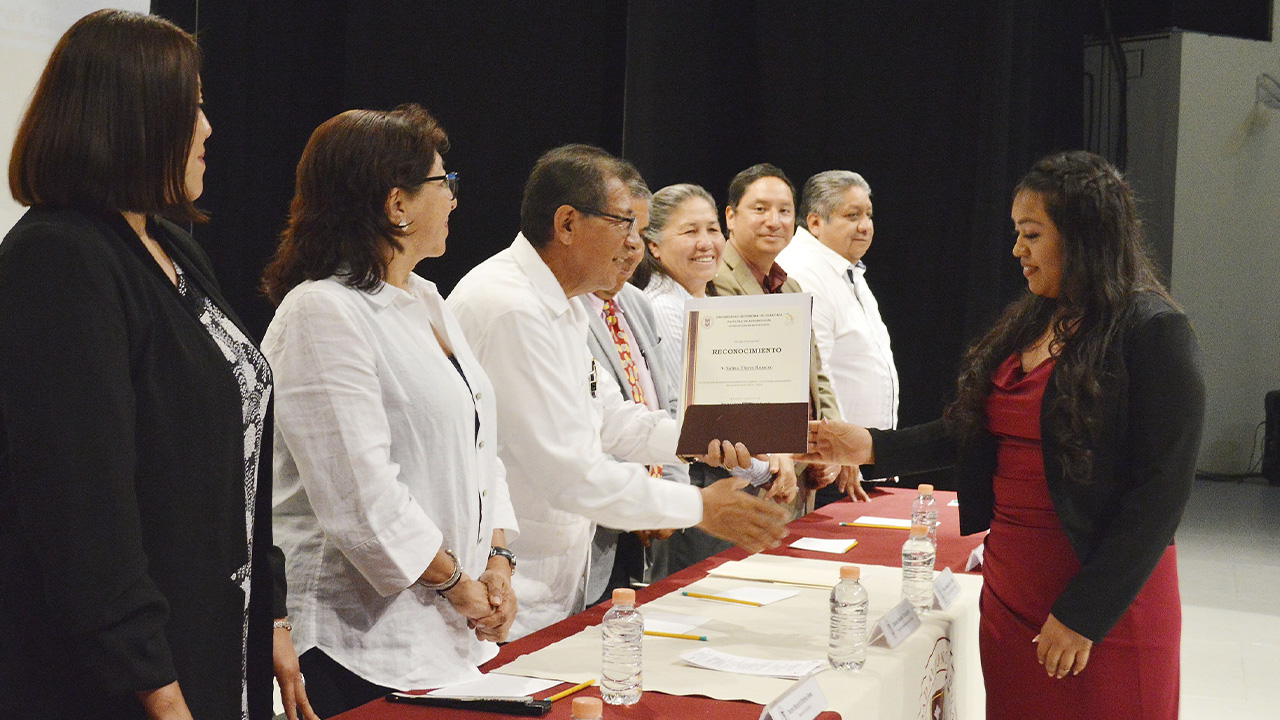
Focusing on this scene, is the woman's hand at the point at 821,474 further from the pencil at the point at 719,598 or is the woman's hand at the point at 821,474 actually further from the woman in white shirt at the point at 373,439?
the woman in white shirt at the point at 373,439

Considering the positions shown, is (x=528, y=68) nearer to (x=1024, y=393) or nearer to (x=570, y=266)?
(x=570, y=266)

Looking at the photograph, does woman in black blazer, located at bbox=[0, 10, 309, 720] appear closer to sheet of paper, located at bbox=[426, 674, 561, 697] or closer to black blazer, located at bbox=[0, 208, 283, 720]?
black blazer, located at bbox=[0, 208, 283, 720]

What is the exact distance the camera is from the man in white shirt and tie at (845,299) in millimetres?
5117

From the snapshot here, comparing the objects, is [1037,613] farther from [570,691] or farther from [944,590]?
[570,691]

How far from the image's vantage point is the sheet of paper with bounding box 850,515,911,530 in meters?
3.35

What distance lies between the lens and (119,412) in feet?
4.03

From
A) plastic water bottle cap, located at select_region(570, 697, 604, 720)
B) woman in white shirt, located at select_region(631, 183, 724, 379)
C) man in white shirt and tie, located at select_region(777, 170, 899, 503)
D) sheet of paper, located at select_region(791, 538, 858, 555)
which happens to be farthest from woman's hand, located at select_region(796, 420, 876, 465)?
man in white shirt and tie, located at select_region(777, 170, 899, 503)

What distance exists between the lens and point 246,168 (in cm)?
440

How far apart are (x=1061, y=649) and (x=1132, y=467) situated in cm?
35

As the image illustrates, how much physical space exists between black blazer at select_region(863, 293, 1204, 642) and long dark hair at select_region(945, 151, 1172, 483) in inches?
0.9

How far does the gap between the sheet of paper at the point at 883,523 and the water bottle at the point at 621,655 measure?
167cm

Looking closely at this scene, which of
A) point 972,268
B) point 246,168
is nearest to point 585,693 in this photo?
point 246,168

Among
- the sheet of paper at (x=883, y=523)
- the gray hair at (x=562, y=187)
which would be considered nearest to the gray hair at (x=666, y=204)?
the sheet of paper at (x=883, y=523)

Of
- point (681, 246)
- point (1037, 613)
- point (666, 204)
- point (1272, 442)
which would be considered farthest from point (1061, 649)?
point (1272, 442)
